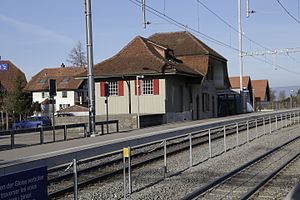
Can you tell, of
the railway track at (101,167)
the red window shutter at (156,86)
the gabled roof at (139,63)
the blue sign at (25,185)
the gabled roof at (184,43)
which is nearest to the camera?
the blue sign at (25,185)

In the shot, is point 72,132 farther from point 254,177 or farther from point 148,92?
point 254,177

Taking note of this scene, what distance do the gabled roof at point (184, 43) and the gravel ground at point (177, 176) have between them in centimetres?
3294

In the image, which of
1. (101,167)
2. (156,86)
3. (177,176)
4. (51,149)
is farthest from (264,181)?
(156,86)

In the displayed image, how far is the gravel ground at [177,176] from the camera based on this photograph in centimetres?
971

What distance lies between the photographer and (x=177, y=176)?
12.0 m

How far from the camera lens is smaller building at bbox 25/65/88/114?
7875 centimetres

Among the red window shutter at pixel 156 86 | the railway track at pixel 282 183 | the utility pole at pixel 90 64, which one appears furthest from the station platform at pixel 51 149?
the red window shutter at pixel 156 86

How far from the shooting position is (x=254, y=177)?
11797 millimetres

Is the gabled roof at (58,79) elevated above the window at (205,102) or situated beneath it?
elevated above

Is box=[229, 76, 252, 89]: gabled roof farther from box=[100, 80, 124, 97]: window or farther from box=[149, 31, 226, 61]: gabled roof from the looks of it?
box=[100, 80, 124, 97]: window

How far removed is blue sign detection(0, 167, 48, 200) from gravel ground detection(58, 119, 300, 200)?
4.07 meters

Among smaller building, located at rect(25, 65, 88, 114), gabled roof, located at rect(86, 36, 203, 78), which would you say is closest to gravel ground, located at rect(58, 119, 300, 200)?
gabled roof, located at rect(86, 36, 203, 78)

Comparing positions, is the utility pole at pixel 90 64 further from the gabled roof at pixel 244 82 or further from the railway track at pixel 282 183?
the gabled roof at pixel 244 82

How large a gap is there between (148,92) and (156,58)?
11.2 ft
